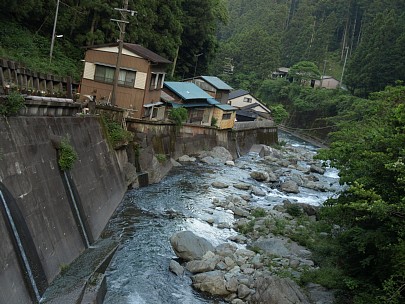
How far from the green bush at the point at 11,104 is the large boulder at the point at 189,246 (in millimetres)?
8115

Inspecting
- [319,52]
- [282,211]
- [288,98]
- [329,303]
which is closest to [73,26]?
[282,211]

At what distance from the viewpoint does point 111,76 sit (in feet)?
99.0

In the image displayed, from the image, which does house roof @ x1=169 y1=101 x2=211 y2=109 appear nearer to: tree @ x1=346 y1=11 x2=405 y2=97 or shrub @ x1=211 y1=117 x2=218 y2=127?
shrub @ x1=211 y1=117 x2=218 y2=127

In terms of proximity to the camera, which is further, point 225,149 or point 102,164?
point 225,149

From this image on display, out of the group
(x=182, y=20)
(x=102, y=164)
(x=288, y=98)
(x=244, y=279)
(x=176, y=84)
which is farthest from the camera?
(x=288, y=98)

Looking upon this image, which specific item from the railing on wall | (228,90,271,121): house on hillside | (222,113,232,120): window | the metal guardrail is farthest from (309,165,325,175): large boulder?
the railing on wall

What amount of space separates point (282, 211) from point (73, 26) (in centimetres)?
2743

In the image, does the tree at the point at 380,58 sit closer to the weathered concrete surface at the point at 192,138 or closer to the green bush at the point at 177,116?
the weathered concrete surface at the point at 192,138

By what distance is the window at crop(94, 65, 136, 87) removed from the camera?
98.0ft

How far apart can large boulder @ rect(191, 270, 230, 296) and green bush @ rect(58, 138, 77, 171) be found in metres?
6.36

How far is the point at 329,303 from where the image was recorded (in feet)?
43.6

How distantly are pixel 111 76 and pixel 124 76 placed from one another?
105cm

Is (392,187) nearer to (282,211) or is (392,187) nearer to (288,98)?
(282,211)

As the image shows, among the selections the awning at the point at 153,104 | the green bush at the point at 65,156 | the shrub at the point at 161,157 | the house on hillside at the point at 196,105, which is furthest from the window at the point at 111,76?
the green bush at the point at 65,156
